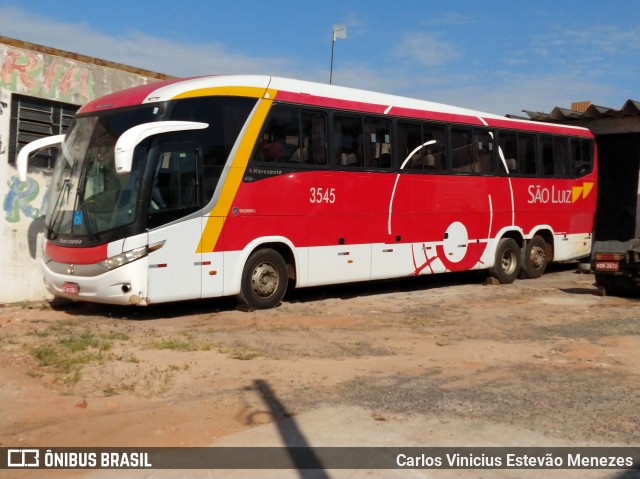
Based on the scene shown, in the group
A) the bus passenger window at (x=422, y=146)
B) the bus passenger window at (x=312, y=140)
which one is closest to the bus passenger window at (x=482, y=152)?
the bus passenger window at (x=422, y=146)

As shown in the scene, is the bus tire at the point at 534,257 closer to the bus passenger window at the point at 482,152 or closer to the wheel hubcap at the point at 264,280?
the bus passenger window at the point at 482,152

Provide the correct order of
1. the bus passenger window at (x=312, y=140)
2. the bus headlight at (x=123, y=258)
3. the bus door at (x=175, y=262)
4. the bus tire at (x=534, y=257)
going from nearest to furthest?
the bus headlight at (x=123, y=258), the bus door at (x=175, y=262), the bus passenger window at (x=312, y=140), the bus tire at (x=534, y=257)

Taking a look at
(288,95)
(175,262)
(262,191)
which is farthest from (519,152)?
(175,262)

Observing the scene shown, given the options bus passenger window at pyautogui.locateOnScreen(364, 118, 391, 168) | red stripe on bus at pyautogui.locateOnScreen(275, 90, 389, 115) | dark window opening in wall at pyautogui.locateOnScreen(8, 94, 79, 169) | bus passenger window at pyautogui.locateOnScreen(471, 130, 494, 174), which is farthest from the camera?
bus passenger window at pyautogui.locateOnScreen(471, 130, 494, 174)

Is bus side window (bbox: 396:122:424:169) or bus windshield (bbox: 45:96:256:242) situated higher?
bus side window (bbox: 396:122:424:169)

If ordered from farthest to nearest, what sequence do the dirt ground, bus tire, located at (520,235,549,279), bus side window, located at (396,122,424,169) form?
bus tire, located at (520,235,549,279), bus side window, located at (396,122,424,169), the dirt ground

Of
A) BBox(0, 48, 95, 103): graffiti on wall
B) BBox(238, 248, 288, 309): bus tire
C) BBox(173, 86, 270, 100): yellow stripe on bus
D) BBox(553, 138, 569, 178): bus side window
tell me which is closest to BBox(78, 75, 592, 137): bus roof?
BBox(173, 86, 270, 100): yellow stripe on bus

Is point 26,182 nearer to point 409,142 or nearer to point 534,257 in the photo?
point 409,142

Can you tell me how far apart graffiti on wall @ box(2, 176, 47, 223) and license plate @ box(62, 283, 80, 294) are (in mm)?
2412

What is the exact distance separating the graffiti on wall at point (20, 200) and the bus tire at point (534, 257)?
10378 mm

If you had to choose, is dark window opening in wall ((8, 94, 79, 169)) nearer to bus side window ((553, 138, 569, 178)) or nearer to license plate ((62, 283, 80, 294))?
license plate ((62, 283, 80, 294))

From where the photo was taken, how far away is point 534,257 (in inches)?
645

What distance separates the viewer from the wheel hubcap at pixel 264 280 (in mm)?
11094

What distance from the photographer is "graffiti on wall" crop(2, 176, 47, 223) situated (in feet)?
38.3
